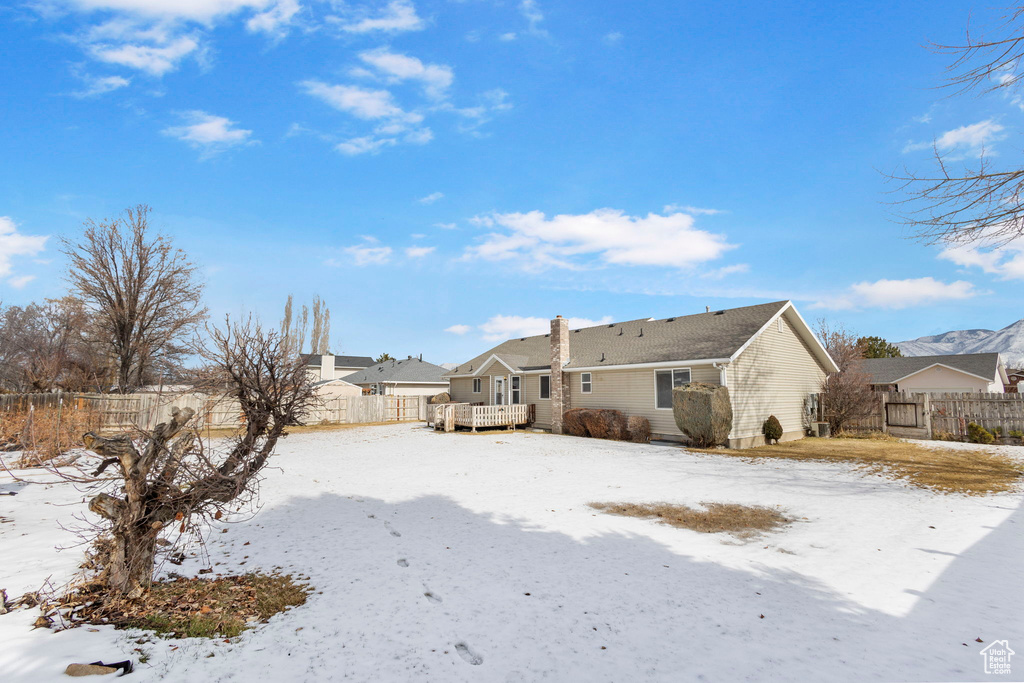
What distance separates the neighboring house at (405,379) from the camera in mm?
39250

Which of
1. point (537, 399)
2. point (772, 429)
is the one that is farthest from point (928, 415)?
point (537, 399)

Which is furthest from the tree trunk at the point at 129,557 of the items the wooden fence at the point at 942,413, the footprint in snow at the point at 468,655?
the wooden fence at the point at 942,413

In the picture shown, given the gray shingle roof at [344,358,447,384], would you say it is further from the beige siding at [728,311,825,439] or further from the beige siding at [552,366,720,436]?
the beige siding at [728,311,825,439]

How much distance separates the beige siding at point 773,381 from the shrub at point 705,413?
85 cm

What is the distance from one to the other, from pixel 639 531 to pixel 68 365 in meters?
36.5

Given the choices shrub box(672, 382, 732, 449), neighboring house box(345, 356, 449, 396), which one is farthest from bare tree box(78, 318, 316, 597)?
neighboring house box(345, 356, 449, 396)

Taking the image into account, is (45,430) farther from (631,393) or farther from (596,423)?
(631,393)

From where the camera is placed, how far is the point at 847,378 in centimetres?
2245

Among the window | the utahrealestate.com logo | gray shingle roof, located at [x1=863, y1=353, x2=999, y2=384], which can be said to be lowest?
the utahrealestate.com logo

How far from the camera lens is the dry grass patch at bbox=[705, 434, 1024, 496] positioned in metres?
10.7

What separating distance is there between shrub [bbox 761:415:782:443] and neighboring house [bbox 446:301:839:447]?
0.81 ft

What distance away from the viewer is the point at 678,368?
63.2 ft

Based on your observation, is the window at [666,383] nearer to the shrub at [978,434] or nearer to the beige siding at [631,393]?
the beige siding at [631,393]

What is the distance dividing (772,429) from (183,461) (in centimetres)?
1972
